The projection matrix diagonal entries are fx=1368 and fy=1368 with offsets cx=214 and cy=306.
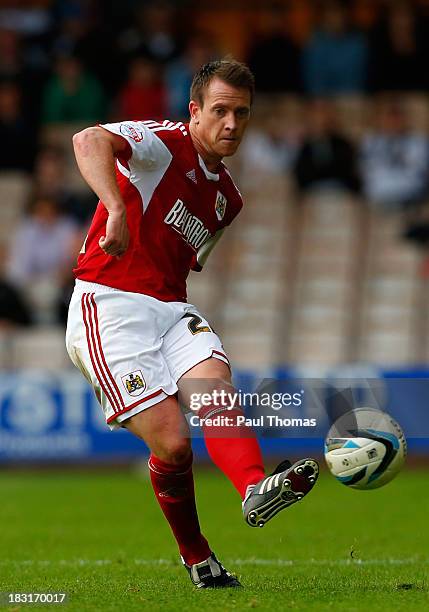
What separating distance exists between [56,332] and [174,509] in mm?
9671

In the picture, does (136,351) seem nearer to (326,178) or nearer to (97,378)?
(97,378)

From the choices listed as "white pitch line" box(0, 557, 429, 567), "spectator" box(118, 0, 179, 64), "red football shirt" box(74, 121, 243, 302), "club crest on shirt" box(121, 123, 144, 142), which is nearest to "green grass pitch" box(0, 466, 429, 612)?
"white pitch line" box(0, 557, 429, 567)

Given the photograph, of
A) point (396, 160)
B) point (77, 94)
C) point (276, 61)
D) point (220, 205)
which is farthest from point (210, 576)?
point (77, 94)

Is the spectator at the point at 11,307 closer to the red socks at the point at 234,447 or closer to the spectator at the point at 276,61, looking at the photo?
the spectator at the point at 276,61

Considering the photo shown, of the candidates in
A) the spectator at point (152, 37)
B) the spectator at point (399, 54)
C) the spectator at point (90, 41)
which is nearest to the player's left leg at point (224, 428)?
the spectator at point (399, 54)

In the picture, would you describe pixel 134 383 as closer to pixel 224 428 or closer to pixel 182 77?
pixel 224 428

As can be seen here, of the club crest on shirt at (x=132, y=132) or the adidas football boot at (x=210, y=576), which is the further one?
the adidas football boot at (x=210, y=576)

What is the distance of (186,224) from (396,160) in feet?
33.8

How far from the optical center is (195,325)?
6.64m

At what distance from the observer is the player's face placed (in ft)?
21.3

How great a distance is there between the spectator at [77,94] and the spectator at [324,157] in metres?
2.80

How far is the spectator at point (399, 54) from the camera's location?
17078mm

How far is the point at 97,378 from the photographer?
255 inches

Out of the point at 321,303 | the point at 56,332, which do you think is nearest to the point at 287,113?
the point at 321,303
